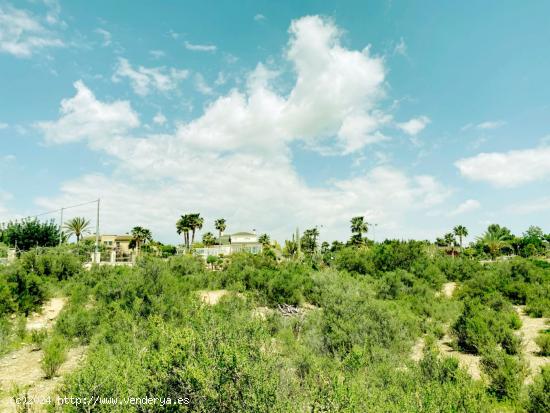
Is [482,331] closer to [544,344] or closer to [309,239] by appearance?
[544,344]

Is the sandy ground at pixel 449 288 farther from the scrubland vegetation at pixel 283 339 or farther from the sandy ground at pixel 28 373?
the sandy ground at pixel 28 373

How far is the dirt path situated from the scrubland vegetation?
384mm

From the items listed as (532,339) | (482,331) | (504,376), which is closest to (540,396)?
(504,376)

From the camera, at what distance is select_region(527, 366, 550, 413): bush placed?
6.38 meters

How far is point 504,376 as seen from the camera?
24.7ft

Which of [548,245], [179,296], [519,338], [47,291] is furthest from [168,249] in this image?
[548,245]

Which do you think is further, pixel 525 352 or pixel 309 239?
pixel 309 239

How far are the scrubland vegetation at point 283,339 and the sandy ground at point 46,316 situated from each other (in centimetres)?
48

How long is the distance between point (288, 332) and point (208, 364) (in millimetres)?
5780

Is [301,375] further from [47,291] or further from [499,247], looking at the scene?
[499,247]

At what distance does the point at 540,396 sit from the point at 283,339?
238 inches

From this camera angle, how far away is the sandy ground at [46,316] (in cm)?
1498

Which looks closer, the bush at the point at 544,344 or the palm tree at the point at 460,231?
the bush at the point at 544,344

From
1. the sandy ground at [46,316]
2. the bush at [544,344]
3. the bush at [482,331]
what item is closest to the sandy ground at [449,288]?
the bush at [482,331]
